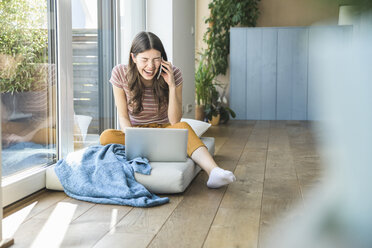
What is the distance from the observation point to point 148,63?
110 inches

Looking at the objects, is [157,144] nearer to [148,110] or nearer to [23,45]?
[148,110]

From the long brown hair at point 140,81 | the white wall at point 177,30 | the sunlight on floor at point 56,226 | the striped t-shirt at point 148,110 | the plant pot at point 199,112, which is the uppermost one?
the white wall at point 177,30

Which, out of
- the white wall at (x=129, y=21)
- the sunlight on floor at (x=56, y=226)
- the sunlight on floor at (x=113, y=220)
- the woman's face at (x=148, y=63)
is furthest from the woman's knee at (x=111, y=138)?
the white wall at (x=129, y=21)

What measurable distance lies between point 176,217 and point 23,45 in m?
1.13

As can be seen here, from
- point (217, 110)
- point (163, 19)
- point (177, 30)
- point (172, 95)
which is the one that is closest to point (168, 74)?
point (172, 95)

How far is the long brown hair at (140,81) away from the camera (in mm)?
2809

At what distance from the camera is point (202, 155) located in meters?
2.74

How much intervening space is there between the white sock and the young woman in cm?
6

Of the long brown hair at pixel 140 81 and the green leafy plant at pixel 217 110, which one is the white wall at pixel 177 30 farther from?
the long brown hair at pixel 140 81

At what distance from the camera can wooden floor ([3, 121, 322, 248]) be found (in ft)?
5.93

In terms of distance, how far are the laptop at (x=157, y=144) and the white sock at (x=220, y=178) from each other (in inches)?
7.8

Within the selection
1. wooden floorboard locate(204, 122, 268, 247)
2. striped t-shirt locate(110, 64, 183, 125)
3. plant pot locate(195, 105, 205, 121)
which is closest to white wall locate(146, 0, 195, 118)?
plant pot locate(195, 105, 205, 121)

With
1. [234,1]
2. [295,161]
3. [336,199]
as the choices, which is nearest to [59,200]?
[295,161]

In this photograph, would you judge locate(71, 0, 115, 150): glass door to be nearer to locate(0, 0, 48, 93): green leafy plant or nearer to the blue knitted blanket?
locate(0, 0, 48, 93): green leafy plant
